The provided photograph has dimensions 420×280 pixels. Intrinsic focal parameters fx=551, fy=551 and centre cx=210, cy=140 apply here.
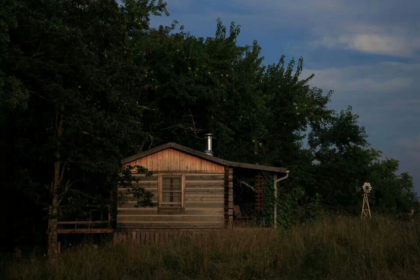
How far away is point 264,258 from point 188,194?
924 centimetres

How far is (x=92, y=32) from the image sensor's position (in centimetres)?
1850

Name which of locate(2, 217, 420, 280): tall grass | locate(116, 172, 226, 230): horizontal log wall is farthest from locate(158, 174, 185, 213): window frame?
locate(2, 217, 420, 280): tall grass

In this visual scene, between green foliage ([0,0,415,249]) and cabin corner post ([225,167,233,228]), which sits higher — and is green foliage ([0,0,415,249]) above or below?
above

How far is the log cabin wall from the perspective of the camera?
22562 mm

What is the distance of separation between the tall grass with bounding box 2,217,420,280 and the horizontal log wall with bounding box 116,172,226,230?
6.46m

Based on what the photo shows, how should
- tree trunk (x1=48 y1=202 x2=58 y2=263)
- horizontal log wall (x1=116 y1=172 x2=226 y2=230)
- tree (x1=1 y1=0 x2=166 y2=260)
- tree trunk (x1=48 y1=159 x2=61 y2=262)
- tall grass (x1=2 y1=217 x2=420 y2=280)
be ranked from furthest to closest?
horizontal log wall (x1=116 y1=172 x2=226 y2=230)
tree trunk (x1=48 y1=159 x2=61 y2=262)
tree trunk (x1=48 y1=202 x2=58 y2=263)
tree (x1=1 y1=0 x2=166 y2=260)
tall grass (x1=2 y1=217 x2=420 y2=280)

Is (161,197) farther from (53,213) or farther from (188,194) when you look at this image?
(53,213)

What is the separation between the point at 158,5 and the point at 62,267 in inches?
772

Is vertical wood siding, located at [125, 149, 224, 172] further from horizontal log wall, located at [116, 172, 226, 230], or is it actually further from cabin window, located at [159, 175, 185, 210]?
cabin window, located at [159, 175, 185, 210]

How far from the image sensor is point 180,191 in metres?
22.7

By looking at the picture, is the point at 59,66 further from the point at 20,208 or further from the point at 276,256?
the point at 20,208

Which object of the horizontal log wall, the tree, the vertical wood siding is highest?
the tree

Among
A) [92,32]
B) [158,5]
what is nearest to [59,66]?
[92,32]

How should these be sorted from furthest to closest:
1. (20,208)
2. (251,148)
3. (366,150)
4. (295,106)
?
(366,150) < (295,106) < (251,148) < (20,208)
